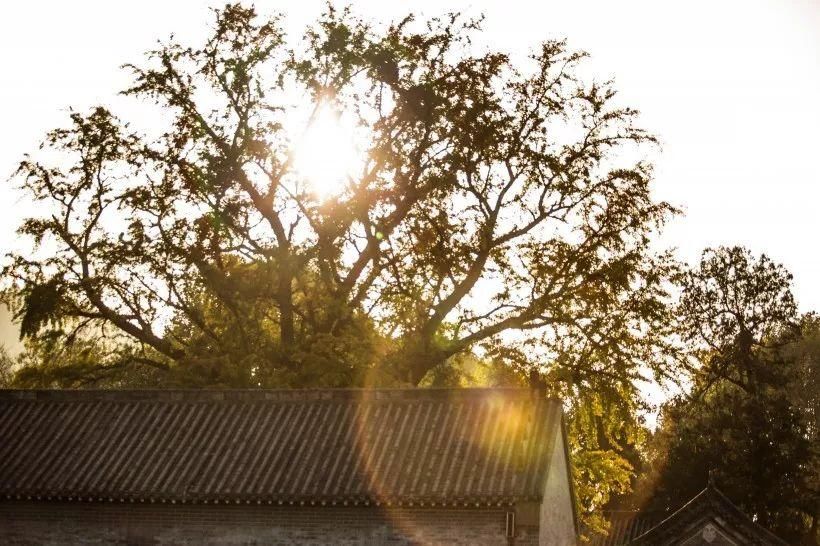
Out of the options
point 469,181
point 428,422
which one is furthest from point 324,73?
point 428,422

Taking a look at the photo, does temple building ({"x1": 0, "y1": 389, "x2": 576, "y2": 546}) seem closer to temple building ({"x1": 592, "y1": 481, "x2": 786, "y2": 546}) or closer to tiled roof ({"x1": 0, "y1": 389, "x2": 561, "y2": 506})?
tiled roof ({"x1": 0, "y1": 389, "x2": 561, "y2": 506})

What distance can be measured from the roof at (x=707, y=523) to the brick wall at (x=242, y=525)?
2.29 metres

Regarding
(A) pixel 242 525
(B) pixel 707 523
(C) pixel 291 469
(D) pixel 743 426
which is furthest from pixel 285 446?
(D) pixel 743 426

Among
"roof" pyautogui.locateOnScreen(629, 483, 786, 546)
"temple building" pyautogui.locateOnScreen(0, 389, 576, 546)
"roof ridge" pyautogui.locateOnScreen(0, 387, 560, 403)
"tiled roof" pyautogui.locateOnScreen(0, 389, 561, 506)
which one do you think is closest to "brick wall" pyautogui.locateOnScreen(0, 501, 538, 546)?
"temple building" pyautogui.locateOnScreen(0, 389, 576, 546)

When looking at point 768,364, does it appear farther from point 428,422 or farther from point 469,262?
point 428,422

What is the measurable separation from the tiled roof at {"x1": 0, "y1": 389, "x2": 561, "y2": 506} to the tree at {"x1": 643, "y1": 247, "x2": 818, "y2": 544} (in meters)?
16.4

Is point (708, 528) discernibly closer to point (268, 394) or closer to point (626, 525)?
point (268, 394)

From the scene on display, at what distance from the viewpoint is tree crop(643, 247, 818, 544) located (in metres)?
45.2

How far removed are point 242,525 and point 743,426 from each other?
27437mm

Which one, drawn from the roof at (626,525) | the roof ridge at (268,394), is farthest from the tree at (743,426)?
the roof ridge at (268,394)

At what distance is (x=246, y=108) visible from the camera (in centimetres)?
3653

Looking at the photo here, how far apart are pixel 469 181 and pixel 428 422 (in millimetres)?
12593

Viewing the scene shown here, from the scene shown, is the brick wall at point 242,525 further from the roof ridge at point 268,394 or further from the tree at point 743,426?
the tree at point 743,426

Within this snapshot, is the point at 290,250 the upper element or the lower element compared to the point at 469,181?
lower
